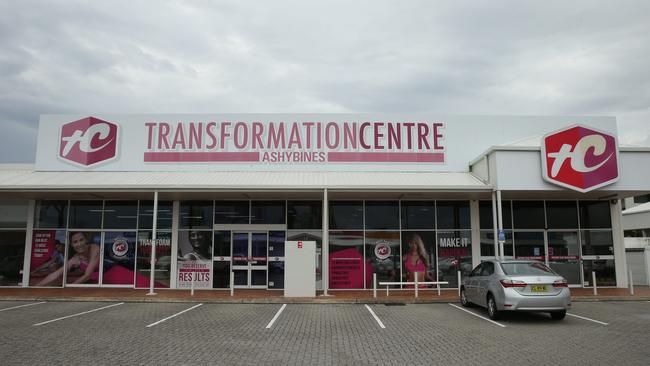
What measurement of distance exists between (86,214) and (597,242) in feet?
64.2

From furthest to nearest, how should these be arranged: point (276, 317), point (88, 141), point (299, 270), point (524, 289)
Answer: point (88, 141), point (299, 270), point (276, 317), point (524, 289)

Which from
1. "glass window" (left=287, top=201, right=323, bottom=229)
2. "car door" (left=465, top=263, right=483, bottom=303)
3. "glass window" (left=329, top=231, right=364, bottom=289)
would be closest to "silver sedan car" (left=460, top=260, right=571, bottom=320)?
"car door" (left=465, top=263, right=483, bottom=303)

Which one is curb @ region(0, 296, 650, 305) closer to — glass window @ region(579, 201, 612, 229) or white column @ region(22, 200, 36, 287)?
white column @ region(22, 200, 36, 287)

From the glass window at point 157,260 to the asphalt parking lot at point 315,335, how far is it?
14.0 ft

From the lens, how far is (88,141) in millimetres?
18531

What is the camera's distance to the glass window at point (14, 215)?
18344 millimetres

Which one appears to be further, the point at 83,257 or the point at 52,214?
the point at 52,214

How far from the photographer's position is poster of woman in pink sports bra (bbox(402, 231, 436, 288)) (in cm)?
1777

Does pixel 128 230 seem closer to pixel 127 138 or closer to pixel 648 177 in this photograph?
pixel 127 138

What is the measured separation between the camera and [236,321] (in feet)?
36.3

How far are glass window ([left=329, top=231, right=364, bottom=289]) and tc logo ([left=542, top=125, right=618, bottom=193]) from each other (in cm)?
689

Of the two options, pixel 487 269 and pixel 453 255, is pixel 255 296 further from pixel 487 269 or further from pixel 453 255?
pixel 453 255

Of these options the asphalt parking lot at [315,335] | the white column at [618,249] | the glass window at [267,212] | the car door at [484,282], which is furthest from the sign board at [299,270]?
the white column at [618,249]

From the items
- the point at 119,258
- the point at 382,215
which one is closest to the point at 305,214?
the point at 382,215
